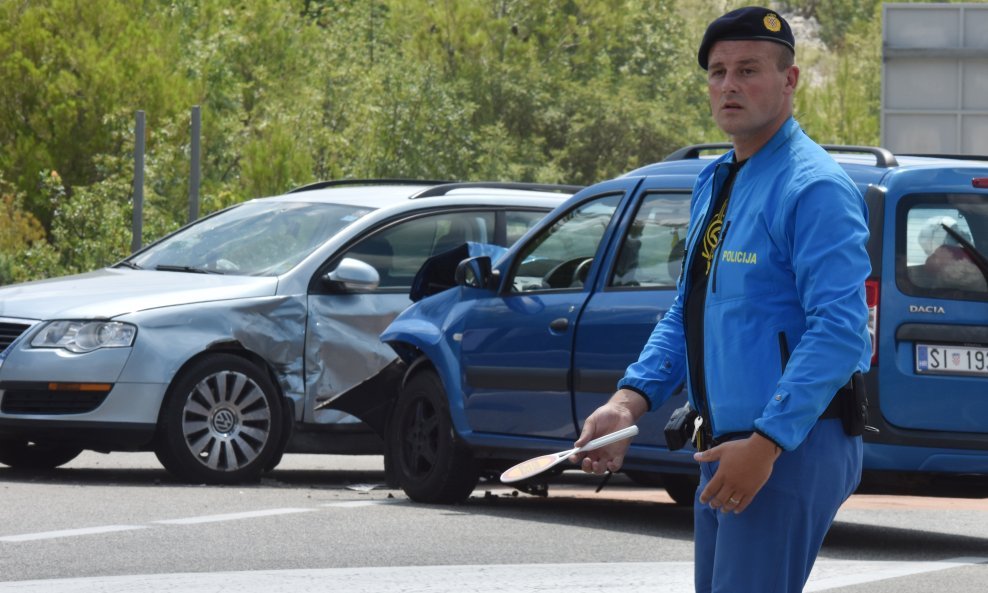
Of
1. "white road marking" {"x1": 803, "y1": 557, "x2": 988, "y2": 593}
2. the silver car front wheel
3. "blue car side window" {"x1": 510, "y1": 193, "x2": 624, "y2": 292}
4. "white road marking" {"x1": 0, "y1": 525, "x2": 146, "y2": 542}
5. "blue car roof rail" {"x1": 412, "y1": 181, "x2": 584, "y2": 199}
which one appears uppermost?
"blue car roof rail" {"x1": 412, "y1": 181, "x2": 584, "y2": 199}

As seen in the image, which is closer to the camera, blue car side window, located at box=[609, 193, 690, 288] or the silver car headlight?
blue car side window, located at box=[609, 193, 690, 288]

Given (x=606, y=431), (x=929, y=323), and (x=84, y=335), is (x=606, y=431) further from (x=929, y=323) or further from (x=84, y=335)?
(x=84, y=335)

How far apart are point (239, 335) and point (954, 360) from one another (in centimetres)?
422

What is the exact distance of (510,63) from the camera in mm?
58938

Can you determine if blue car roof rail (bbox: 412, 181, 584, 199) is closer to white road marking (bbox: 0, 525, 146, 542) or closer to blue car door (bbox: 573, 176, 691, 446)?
blue car door (bbox: 573, 176, 691, 446)

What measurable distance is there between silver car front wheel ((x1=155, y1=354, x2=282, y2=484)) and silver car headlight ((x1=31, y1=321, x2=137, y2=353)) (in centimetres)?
38

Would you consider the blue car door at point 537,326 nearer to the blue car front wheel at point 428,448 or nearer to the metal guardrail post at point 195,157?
the blue car front wheel at point 428,448

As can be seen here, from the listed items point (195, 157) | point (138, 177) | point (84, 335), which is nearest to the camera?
point (84, 335)

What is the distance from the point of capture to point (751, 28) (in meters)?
3.67

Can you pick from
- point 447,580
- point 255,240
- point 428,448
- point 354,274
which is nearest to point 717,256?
point 447,580

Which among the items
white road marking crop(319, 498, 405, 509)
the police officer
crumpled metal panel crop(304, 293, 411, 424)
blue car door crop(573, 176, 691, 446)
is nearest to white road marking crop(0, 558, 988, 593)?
blue car door crop(573, 176, 691, 446)

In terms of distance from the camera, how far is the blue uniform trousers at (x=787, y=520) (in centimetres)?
352

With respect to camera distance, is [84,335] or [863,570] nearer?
[863,570]

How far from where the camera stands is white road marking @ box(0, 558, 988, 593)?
22.1 feet
